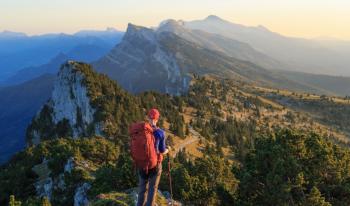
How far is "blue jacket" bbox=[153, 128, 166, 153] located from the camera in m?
17.7

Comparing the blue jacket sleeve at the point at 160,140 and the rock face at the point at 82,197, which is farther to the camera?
the rock face at the point at 82,197

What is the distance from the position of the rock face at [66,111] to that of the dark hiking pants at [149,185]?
72118 millimetres

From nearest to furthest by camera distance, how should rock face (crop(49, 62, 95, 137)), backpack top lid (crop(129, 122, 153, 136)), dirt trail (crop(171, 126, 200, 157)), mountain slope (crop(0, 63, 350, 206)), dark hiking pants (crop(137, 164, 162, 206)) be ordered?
backpack top lid (crop(129, 122, 153, 136))
dark hiking pants (crop(137, 164, 162, 206))
mountain slope (crop(0, 63, 350, 206))
dirt trail (crop(171, 126, 200, 157))
rock face (crop(49, 62, 95, 137))

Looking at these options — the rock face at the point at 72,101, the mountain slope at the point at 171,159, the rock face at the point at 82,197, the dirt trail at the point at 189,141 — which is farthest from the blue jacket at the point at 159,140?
the rock face at the point at 72,101

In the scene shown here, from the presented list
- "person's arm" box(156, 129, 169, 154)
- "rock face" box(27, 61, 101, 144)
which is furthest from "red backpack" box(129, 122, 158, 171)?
"rock face" box(27, 61, 101, 144)

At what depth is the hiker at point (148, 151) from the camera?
17297 mm

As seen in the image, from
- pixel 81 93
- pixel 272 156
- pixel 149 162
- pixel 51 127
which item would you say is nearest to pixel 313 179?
pixel 272 156

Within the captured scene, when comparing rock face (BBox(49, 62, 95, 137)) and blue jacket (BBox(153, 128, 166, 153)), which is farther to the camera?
rock face (BBox(49, 62, 95, 137))

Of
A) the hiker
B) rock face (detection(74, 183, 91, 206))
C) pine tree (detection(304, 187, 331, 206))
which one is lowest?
rock face (detection(74, 183, 91, 206))

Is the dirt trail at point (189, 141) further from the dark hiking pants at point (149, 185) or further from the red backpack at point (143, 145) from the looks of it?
the red backpack at point (143, 145)

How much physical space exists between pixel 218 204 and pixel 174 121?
67.3m

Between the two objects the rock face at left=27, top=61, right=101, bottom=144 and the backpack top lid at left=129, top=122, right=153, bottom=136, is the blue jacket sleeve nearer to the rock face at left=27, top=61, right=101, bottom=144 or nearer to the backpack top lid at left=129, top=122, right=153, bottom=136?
the backpack top lid at left=129, top=122, right=153, bottom=136

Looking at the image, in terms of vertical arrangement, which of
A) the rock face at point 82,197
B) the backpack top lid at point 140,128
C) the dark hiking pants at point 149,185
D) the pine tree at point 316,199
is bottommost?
the rock face at point 82,197

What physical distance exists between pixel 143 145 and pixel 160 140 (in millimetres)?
842
